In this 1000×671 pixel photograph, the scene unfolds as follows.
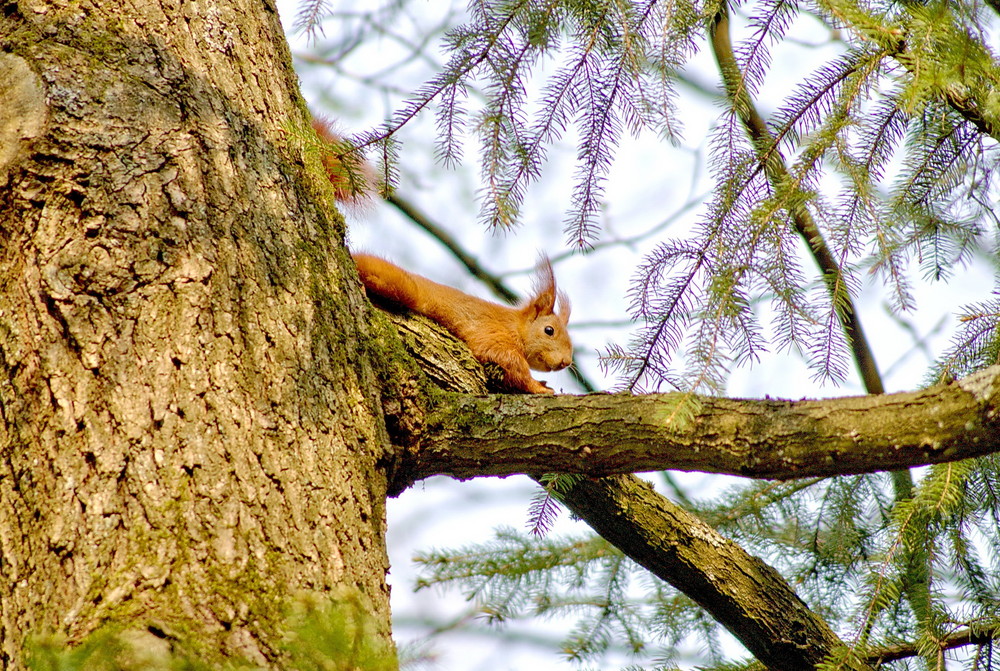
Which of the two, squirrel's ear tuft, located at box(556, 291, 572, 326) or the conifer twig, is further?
squirrel's ear tuft, located at box(556, 291, 572, 326)

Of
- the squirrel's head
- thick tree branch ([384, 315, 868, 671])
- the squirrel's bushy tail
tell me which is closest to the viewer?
thick tree branch ([384, 315, 868, 671])

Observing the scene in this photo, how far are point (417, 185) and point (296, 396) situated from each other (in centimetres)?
333

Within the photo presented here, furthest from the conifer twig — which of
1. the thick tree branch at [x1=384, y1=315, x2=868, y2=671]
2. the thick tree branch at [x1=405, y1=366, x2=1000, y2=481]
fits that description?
the thick tree branch at [x1=405, y1=366, x2=1000, y2=481]

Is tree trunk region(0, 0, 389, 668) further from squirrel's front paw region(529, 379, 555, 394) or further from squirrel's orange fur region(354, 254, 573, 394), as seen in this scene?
squirrel's front paw region(529, 379, 555, 394)

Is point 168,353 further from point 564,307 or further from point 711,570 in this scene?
point 564,307

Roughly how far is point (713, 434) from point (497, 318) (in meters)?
1.38

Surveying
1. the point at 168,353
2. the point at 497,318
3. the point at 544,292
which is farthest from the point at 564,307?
the point at 168,353

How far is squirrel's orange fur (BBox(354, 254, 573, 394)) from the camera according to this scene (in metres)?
2.40

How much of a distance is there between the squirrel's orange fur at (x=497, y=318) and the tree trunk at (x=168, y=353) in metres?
0.59

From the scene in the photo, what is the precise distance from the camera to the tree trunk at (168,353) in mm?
1226

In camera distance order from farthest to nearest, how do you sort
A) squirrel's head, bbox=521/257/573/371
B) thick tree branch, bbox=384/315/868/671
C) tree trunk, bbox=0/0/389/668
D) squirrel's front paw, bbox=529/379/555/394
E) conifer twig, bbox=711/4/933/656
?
squirrel's head, bbox=521/257/573/371, squirrel's front paw, bbox=529/379/555/394, thick tree branch, bbox=384/315/868/671, conifer twig, bbox=711/4/933/656, tree trunk, bbox=0/0/389/668

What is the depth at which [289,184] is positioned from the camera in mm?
1747

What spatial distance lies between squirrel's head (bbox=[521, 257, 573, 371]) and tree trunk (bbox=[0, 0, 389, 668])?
4.66 ft

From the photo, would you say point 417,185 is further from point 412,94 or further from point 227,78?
point 227,78
